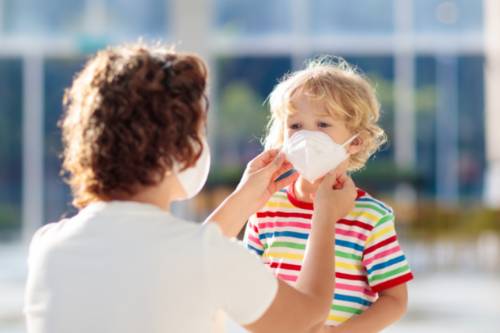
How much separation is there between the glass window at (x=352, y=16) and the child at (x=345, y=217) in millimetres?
13467

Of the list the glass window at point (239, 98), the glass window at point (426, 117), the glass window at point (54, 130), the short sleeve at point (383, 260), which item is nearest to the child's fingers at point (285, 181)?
the short sleeve at point (383, 260)

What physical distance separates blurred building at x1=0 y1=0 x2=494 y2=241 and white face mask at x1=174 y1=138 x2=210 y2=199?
44.7 ft

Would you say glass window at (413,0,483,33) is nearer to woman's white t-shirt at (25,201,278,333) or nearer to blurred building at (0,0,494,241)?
blurred building at (0,0,494,241)

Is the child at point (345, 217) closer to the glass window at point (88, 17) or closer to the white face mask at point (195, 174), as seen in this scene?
the white face mask at point (195, 174)

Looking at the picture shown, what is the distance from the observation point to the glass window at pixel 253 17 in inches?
624

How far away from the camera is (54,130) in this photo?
15.8 meters

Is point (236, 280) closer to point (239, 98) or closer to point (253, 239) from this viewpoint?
point (253, 239)

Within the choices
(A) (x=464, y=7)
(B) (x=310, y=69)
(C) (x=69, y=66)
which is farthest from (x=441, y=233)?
(B) (x=310, y=69)

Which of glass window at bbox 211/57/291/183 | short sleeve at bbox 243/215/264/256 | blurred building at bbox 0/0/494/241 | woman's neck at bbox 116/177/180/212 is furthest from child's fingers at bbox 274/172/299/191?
glass window at bbox 211/57/291/183

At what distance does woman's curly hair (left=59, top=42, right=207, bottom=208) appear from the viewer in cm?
182

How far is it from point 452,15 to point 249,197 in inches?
545

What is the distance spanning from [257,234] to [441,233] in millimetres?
11263

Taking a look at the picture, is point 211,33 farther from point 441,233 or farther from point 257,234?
point 257,234

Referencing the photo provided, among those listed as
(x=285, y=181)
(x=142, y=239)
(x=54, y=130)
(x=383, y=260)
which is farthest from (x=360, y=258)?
(x=54, y=130)
